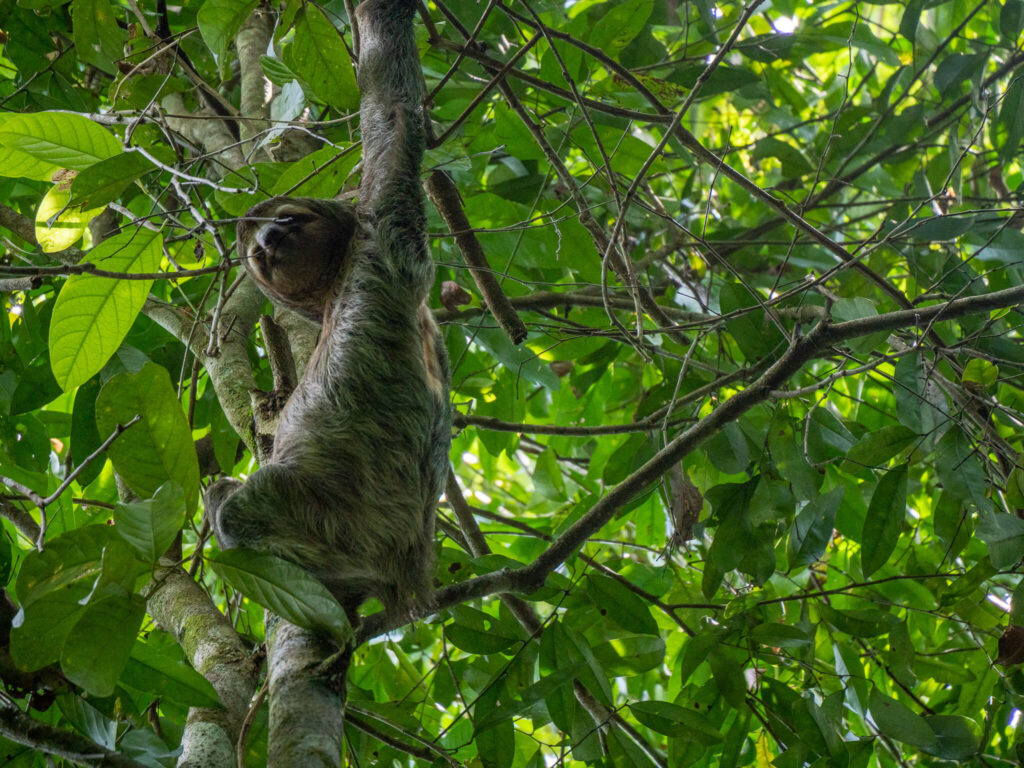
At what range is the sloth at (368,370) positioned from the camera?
134 inches

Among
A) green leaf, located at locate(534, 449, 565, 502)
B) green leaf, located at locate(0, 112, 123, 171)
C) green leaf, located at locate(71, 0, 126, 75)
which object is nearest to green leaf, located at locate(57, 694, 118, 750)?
green leaf, located at locate(0, 112, 123, 171)

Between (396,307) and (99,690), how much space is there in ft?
6.84

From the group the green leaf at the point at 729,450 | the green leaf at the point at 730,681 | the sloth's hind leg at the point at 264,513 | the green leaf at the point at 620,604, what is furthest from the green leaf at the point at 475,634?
the green leaf at the point at 729,450

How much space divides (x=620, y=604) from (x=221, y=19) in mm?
2926

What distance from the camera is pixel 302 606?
2.21m

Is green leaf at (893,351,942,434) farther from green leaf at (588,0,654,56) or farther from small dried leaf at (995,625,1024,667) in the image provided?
green leaf at (588,0,654,56)

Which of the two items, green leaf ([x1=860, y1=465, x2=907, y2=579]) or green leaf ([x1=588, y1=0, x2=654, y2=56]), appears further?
green leaf ([x1=588, y1=0, x2=654, y2=56])

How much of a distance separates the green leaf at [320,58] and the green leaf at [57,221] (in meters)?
0.95

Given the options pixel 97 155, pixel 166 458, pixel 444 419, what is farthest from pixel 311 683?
pixel 97 155

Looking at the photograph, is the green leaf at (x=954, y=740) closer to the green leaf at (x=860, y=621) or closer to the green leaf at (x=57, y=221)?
the green leaf at (x=860, y=621)

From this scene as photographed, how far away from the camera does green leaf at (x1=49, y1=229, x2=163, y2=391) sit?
10.6 ft

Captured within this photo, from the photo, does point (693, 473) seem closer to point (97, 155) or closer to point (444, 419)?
point (444, 419)

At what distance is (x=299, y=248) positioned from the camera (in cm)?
379

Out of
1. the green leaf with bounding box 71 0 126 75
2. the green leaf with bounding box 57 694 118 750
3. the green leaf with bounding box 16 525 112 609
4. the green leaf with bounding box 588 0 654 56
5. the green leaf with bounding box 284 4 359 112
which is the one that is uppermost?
the green leaf with bounding box 71 0 126 75
